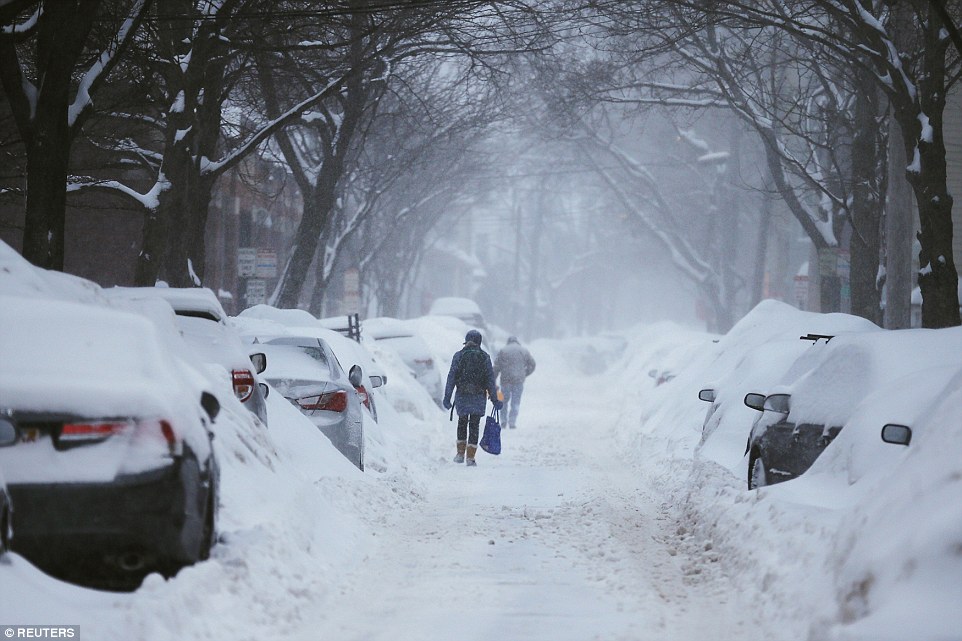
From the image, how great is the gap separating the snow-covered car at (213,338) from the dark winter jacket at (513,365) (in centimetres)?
1284

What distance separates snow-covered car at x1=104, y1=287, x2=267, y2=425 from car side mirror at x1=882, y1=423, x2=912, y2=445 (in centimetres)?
521

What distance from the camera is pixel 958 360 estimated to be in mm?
9117

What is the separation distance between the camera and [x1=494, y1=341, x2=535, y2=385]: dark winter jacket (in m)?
24.0

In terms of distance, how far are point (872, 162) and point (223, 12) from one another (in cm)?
1034

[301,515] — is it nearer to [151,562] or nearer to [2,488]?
[151,562]

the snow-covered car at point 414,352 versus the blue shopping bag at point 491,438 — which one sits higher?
the snow-covered car at point 414,352

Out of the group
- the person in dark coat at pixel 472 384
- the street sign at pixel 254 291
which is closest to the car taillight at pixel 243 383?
the person in dark coat at pixel 472 384

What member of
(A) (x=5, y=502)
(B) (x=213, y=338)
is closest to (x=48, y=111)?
(B) (x=213, y=338)

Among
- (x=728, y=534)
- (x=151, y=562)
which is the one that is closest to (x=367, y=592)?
(x=151, y=562)

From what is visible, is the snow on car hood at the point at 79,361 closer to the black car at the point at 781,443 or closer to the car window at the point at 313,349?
the black car at the point at 781,443

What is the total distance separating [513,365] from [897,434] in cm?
1711

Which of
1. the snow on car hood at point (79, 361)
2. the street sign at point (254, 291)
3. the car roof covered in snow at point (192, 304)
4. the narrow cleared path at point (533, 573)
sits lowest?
the narrow cleared path at point (533, 573)

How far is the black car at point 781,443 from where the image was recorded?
927 centimetres

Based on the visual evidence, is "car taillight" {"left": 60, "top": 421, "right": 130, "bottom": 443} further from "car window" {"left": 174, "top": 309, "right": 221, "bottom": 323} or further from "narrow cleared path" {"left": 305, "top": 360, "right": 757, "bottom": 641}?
"car window" {"left": 174, "top": 309, "right": 221, "bottom": 323}
